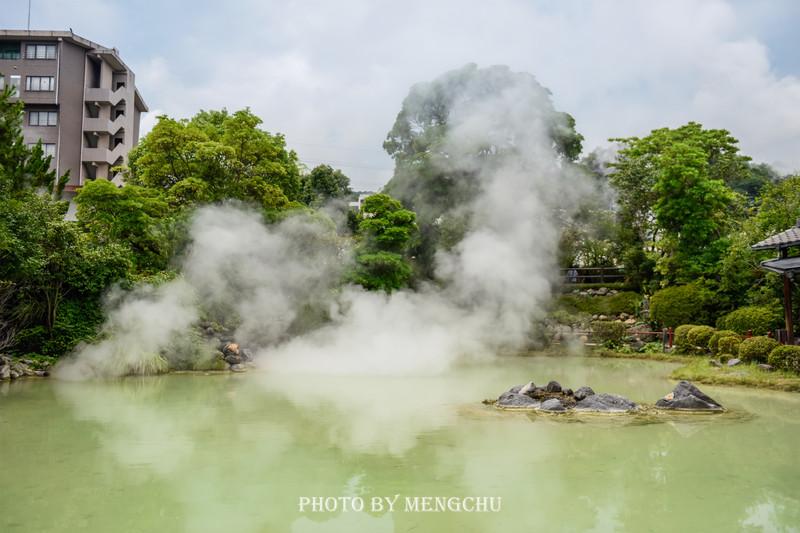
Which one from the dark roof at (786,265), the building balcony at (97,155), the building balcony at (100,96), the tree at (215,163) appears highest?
the building balcony at (100,96)

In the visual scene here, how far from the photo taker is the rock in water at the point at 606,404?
9.78 metres

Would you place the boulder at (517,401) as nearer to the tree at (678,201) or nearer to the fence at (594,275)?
the tree at (678,201)

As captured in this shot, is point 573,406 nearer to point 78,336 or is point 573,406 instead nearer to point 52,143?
point 78,336

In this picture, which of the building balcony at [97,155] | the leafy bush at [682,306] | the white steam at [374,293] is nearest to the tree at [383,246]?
the white steam at [374,293]

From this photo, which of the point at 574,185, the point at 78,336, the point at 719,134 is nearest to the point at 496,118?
the point at 574,185

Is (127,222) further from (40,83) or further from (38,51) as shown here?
(38,51)

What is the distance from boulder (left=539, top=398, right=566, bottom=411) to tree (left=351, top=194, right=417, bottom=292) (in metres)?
10.3

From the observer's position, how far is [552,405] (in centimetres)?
992

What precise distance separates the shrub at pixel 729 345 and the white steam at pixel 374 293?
268 inches

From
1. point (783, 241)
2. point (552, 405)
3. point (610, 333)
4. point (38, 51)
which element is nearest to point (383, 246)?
point (610, 333)

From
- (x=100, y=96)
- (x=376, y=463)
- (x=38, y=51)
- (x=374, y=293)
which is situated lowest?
(x=376, y=463)

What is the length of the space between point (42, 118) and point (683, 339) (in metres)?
32.2

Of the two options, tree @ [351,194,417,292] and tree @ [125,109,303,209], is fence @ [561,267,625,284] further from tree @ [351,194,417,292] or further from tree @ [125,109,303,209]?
tree @ [125,109,303,209]

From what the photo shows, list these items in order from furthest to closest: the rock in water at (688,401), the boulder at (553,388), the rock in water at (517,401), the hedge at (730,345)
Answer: the hedge at (730,345), the boulder at (553,388), the rock in water at (517,401), the rock in water at (688,401)
